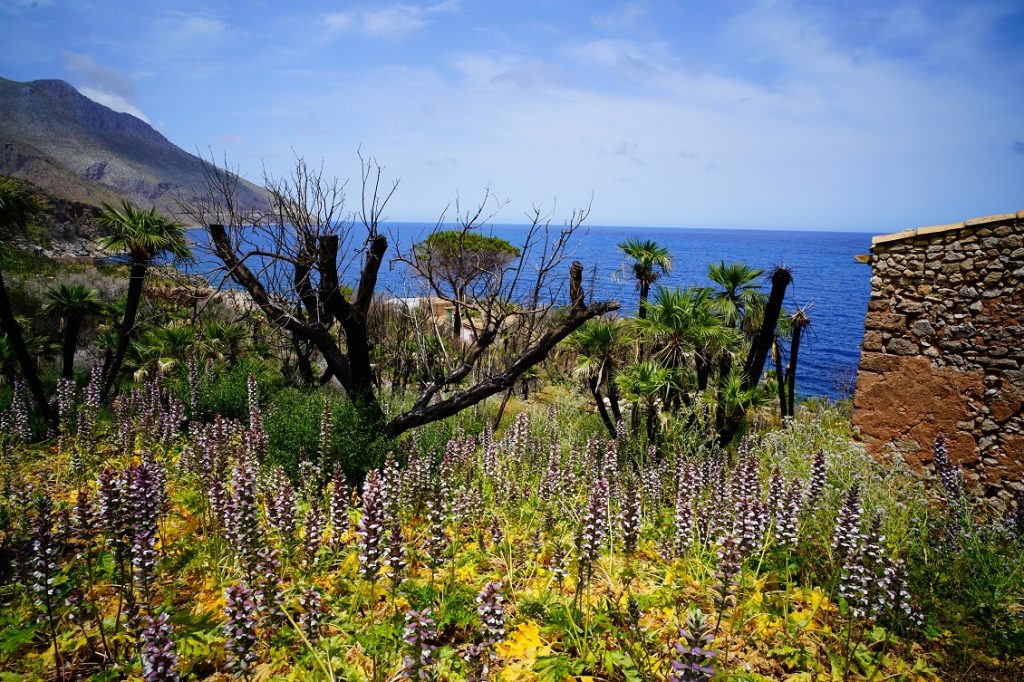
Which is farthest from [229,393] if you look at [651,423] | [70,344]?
[651,423]

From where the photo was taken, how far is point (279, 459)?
7344 mm

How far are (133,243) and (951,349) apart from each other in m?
14.7

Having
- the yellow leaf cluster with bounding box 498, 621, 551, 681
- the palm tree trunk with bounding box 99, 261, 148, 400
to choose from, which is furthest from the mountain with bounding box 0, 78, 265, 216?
the yellow leaf cluster with bounding box 498, 621, 551, 681

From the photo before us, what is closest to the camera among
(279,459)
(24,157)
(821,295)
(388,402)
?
(279,459)

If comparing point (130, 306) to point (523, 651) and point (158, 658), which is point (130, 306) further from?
point (523, 651)

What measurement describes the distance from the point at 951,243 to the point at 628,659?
7799mm

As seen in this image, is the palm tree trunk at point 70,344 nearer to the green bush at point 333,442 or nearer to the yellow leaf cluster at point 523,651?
the green bush at point 333,442

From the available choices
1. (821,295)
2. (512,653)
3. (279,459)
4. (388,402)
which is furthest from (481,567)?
(821,295)

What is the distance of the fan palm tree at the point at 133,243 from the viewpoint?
35.6 feet

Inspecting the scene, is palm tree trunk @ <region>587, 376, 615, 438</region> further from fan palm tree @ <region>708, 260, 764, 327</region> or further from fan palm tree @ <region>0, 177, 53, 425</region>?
fan palm tree @ <region>0, 177, 53, 425</region>

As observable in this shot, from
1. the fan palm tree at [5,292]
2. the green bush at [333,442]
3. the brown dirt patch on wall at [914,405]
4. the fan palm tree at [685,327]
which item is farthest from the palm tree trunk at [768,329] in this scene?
the fan palm tree at [5,292]

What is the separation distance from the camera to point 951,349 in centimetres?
762

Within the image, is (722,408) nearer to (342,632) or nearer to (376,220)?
(376,220)

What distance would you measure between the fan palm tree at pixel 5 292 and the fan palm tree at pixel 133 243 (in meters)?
1.10
